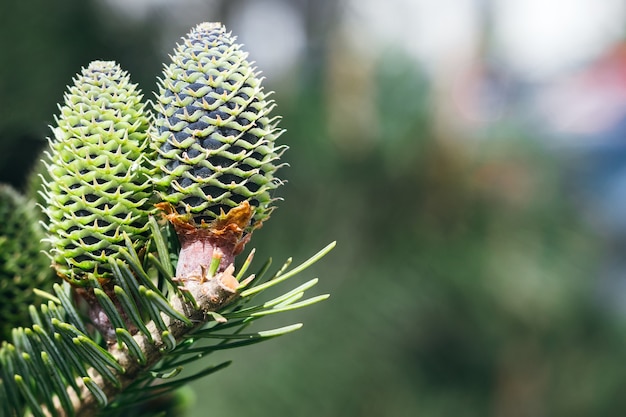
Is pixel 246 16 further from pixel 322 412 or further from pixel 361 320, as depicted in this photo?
pixel 322 412

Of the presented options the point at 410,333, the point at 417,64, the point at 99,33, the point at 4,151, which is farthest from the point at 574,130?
the point at 4,151

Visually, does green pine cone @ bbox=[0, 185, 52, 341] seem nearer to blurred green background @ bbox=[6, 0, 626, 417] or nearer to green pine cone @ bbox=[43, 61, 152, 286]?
green pine cone @ bbox=[43, 61, 152, 286]

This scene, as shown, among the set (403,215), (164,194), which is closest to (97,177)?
(164,194)

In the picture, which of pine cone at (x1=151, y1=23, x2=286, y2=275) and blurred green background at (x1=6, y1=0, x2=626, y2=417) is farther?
blurred green background at (x1=6, y1=0, x2=626, y2=417)

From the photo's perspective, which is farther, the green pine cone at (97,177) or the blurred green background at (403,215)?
the blurred green background at (403,215)

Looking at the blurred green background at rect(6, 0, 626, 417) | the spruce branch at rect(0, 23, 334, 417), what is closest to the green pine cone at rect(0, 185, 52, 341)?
the spruce branch at rect(0, 23, 334, 417)

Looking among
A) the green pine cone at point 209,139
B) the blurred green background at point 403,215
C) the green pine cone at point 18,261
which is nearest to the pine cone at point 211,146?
the green pine cone at point 209,139

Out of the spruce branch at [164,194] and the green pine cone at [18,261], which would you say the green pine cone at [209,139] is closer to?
the spruce branch at [164,194]
